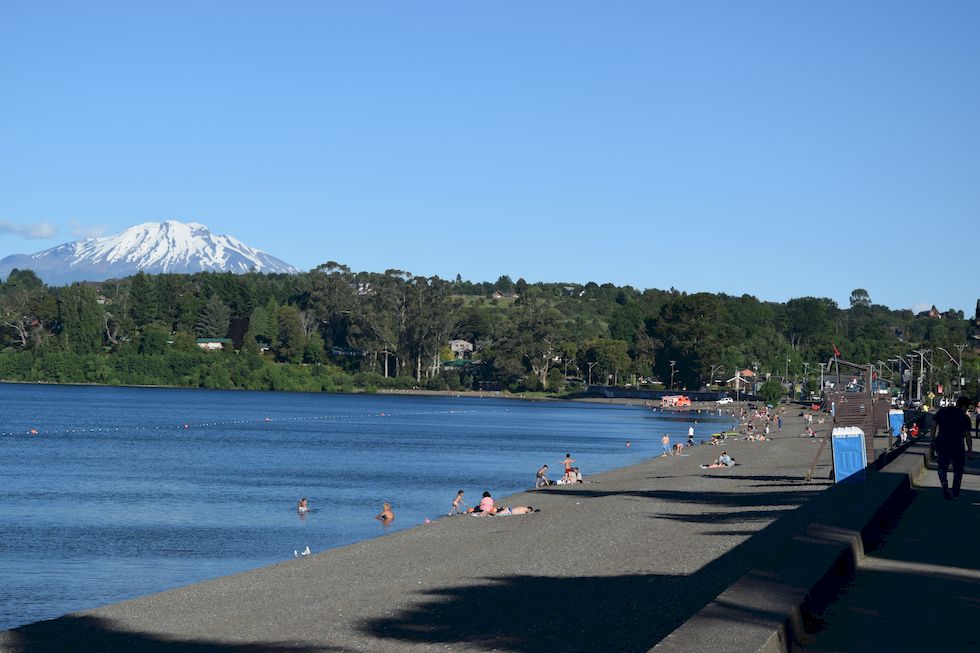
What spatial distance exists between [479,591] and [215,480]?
32.6 metres

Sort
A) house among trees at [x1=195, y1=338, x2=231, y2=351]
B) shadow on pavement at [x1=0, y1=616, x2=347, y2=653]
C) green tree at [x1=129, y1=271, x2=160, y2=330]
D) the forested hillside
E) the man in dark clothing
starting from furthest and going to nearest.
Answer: house among trees at [x1=195, y1=338, x2=231, y2=351], green tree at [x1=129, y1=271, x2=160, y2=330], the forested hillside, the man in dark clothing, shadow on pavement at [x1=0, y1=616, x2=347, y2=653]

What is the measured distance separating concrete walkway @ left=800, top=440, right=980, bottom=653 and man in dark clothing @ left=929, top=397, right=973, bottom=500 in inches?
114

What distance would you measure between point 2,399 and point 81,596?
129885 mm

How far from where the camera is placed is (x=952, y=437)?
64.0 feet

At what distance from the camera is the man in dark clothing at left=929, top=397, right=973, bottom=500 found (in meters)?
19.4

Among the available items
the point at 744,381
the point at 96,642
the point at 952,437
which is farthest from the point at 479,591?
the point at 744,381

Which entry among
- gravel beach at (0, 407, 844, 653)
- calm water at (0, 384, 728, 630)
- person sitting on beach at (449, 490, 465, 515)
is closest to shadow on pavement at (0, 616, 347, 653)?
gravel beach at (0, 407, 844, 653)

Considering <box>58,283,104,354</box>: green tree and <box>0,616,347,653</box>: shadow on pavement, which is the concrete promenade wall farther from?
<box>58,283,104,354</box>: green tree

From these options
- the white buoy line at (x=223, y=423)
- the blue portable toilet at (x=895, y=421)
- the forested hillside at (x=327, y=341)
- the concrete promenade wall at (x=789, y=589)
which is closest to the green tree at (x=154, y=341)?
the forested hillside at (x=327, y=341)

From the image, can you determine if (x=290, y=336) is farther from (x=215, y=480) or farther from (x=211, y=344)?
(x=215, y=480)

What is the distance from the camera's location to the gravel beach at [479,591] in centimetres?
1427

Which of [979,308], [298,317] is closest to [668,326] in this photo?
[979,308]

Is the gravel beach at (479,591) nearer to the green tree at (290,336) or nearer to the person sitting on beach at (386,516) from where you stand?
the person sitting on beach at (386,516)

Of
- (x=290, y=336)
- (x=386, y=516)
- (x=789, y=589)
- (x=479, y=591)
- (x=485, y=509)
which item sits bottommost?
(x=386, y=516)
